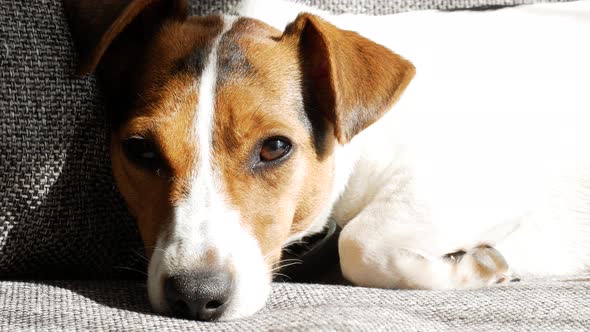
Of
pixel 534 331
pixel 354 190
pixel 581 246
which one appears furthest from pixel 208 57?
pixel 581 246

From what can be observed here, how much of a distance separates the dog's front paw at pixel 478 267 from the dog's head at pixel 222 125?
408 mm

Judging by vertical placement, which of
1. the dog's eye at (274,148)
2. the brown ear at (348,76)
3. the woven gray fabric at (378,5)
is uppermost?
the brown ear at (348,76)

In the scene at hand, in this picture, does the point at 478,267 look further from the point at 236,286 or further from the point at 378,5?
the point at 378,5

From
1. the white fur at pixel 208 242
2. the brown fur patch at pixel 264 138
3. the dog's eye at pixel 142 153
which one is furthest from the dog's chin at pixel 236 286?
the dog's eye at pixel 142 153

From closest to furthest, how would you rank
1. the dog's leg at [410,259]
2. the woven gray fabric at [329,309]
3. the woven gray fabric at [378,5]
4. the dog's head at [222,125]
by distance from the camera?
the woven gray fabric at [329,309]
the dog's head at [222,125]
the dog's leg at [410,259]
the woven gray fabric at [378,5]

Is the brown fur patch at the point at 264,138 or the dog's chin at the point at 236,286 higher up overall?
the brown fur patch at the point at 264,138

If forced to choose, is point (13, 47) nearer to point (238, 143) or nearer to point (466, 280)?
point (238, 143)

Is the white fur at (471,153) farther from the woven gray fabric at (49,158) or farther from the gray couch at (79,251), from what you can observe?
the woven gray fabric at (49,158)

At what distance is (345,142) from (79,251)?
0.77 m

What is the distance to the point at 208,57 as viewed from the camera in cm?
202

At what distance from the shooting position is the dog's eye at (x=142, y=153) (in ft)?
6.36

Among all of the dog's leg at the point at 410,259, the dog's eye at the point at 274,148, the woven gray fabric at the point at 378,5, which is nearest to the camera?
the dog's eye at the point at 274,148

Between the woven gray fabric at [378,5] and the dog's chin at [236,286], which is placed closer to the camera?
the dog's chin at [236,286]

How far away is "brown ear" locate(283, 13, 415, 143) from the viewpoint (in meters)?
2.02
